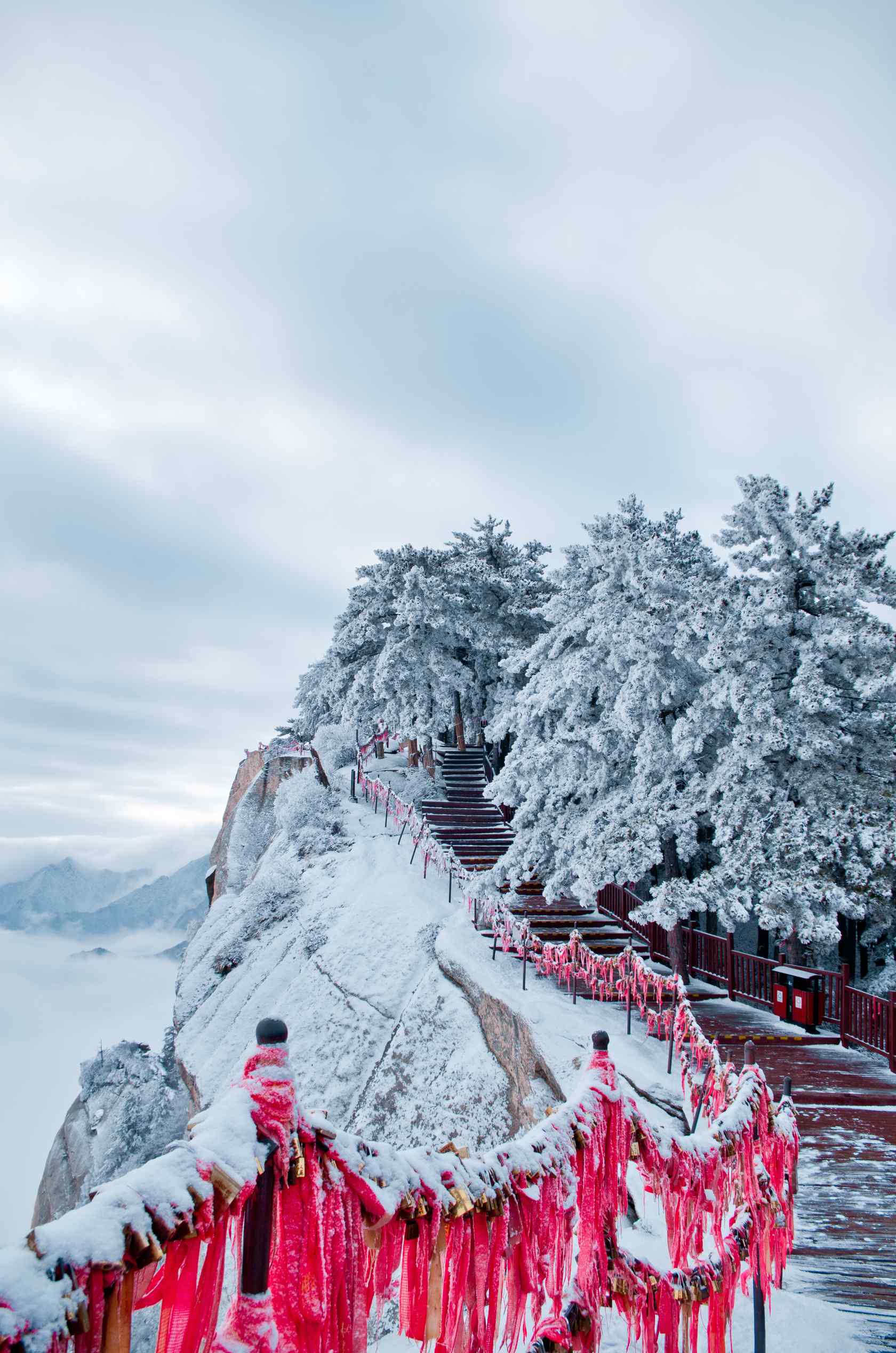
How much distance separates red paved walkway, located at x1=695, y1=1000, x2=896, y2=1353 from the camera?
258 inches

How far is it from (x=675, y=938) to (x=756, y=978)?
5.59ft

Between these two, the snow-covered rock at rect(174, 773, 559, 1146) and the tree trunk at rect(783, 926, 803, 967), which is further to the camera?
the tree trunk at rect(783, 926, 803, 967)

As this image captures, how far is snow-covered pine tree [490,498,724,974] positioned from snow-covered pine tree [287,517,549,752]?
343 inches

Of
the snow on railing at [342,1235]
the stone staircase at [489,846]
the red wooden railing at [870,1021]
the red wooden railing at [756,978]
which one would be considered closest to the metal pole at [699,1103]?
the red wooden railing at [870,1021]

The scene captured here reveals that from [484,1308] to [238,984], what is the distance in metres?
18.7

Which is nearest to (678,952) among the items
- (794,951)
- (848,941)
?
(794,951)

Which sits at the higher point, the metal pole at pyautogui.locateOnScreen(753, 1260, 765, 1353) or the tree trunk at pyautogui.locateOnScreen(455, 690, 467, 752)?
the tree trunk at pyautogui.locateOnScreen(455, 690, 467, 752)

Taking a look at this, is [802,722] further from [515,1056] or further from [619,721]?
[515,1056]

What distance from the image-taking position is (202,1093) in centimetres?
1666

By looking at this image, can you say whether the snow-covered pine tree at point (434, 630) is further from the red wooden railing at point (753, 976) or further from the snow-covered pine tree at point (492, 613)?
the red wooden railing at point (753, 976)

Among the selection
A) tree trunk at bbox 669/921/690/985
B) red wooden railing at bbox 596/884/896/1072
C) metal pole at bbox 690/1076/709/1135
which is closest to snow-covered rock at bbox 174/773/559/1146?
metal pole at bbox 690/1076/709/1135

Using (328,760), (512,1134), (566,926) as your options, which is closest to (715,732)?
(566,926)

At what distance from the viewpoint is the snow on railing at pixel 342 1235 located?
78.4 inches

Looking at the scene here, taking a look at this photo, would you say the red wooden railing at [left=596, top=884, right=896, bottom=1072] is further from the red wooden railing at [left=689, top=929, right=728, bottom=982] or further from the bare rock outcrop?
the bare rock outcrop
